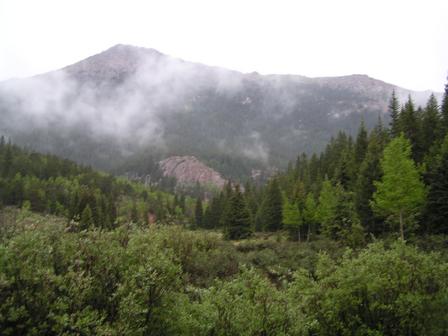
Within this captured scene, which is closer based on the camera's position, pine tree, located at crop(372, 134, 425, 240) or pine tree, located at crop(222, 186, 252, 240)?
pine tree, located at crop(372, 134, 425, 240)

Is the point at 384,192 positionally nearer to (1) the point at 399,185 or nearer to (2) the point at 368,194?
(1) the point at 399,185

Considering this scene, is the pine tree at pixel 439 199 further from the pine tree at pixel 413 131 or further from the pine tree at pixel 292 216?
the pine tree at pixel 292 216

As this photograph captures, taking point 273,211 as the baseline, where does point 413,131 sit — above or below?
above

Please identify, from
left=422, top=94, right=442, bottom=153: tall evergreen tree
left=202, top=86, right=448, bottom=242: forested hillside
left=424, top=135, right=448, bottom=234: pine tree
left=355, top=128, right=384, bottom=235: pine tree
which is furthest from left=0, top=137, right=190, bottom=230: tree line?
left=422, top=94, right=442, bottom=153: tall evergreen tree

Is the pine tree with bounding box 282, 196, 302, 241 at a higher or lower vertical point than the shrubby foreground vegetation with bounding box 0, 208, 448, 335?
lower

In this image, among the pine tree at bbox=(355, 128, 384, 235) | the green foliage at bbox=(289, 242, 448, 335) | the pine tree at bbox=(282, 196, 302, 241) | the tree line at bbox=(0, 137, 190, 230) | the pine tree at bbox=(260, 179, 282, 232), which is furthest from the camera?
the tree line at bbox=(0, 137, 190, 230)

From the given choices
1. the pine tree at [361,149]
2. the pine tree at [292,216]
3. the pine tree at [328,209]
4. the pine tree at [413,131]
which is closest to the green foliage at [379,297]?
the pine tree at [328,209]

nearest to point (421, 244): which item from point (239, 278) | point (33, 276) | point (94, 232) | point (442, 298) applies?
point (442, 298)

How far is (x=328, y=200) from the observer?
167 ft

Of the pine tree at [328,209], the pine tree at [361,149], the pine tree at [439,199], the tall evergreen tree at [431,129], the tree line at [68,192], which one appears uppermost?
the tall evergreen tree at [431,129]

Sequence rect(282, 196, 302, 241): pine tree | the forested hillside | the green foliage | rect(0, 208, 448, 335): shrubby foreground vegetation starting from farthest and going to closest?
rect(282, 196, 302, 241): pine tree
the forested hillside
the green foliage
rect(0, 208, 448, 335): shrubby foreground vegetation

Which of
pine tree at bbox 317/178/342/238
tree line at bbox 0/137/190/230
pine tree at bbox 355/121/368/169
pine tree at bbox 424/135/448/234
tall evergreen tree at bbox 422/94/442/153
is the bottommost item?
tree line at bbox 0/137/190/230

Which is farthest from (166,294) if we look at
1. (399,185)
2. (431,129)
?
(431,129)

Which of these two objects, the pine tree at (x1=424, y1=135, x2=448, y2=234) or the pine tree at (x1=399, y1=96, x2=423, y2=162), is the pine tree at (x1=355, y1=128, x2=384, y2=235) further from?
the pine tree at (x1=424, y1=135, x2=448, y2=234)
